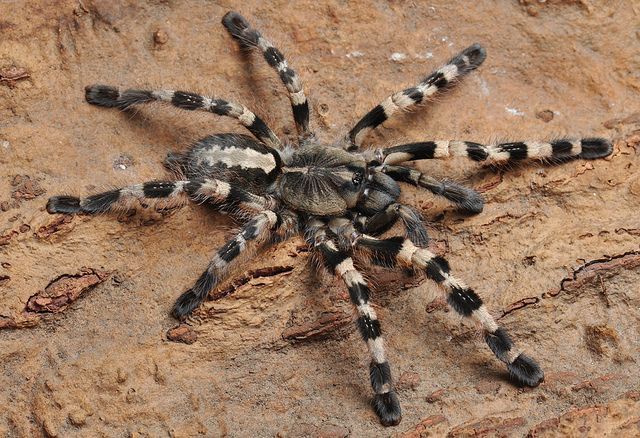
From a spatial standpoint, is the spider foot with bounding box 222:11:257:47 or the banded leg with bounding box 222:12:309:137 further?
the spider foot with bounding box 222:11:257:47

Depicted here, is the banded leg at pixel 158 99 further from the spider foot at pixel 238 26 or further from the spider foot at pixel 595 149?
the spider foot at pixel 595 149

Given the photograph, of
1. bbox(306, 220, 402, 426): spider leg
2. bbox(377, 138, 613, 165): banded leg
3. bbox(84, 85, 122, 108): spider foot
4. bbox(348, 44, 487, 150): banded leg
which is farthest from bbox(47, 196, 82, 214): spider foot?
bbox(377, 138, 613, 165): banded leg

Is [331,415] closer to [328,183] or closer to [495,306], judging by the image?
[495,306]

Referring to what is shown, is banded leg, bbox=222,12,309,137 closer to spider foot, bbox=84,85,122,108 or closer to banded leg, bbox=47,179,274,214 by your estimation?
banded leg, bbox=47,179,274,214

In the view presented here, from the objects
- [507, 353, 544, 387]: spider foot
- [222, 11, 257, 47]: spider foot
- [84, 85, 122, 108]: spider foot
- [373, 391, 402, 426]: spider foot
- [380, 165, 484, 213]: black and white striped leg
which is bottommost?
[373, 391, 402, 426]: spider foot

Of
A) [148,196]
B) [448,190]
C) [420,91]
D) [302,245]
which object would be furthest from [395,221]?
[148,196]

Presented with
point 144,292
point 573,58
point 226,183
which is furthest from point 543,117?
point 144,292
